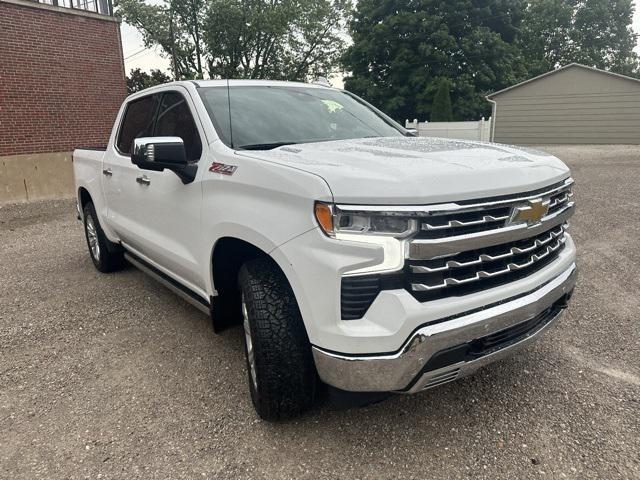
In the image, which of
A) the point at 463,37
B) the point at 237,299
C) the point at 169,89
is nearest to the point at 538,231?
the point at 237,299

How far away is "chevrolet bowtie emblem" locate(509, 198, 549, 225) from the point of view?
219cm

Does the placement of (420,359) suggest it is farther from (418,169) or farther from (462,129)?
(462,129)

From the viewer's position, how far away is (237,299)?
2.97 m

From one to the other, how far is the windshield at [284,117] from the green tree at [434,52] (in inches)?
1041

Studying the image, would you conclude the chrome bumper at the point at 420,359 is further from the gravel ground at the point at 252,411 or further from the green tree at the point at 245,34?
the green tree at the point at 245,34

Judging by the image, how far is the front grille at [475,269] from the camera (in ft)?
6.50

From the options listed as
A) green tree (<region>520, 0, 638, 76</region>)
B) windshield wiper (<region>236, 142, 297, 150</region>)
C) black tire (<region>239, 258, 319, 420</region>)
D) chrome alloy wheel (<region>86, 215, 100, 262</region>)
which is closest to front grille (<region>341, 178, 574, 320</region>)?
black tire (<region>239, 258, 319, 420</region>)

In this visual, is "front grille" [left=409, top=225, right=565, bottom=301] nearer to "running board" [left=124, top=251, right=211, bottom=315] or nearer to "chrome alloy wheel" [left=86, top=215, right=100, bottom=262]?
"running board" [left=124, top=251, right=211, bottom=315]

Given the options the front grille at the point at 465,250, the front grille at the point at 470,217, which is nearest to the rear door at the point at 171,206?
the front grille at the point at 465,250

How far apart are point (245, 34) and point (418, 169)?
105 feet

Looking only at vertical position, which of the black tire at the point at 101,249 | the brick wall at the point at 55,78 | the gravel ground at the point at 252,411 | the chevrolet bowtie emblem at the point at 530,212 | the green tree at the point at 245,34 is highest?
the green tree at the point at 245,34

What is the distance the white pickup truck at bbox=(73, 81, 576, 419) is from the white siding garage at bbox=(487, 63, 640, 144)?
22.7 metres

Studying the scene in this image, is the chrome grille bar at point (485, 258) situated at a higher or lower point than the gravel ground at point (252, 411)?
higher

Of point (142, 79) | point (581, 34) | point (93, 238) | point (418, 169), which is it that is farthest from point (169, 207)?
point (581, 34)
